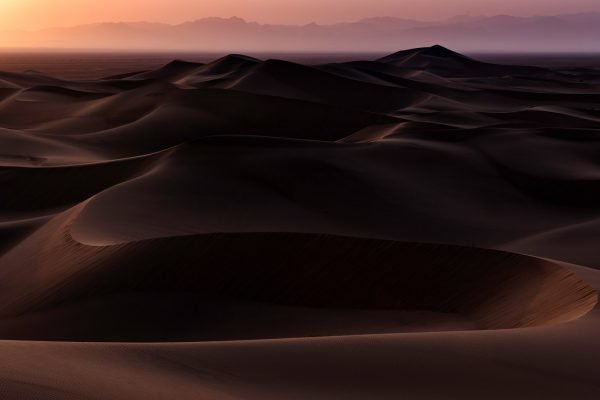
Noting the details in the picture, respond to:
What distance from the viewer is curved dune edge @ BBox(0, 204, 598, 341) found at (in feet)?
22.3

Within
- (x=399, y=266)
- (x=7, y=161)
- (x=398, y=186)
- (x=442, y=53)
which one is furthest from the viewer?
(x=442, y=53)

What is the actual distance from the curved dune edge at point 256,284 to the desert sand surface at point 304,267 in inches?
0.8

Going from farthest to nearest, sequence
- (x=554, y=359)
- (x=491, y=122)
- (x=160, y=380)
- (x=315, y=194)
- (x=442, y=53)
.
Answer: (x=442, y=53), (x=491, y=122), (x=315, y=194), (x=554, y=359), (x=160, y=380)

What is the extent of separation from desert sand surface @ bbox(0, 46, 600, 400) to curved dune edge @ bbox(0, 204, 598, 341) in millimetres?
21

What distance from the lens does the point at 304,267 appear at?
7.91 metres

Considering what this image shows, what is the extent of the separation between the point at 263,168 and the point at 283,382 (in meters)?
10.3

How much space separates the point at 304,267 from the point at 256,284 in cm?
54

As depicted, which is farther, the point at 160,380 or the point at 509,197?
the point at 509,197

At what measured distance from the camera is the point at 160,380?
143 inches

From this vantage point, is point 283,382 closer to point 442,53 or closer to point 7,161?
point 7,161

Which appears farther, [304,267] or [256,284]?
[304,267]

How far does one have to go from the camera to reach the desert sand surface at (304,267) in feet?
12.8

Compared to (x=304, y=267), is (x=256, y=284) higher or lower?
lower

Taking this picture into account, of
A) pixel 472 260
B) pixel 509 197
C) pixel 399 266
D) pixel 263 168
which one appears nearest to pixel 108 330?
pixel 399 266
